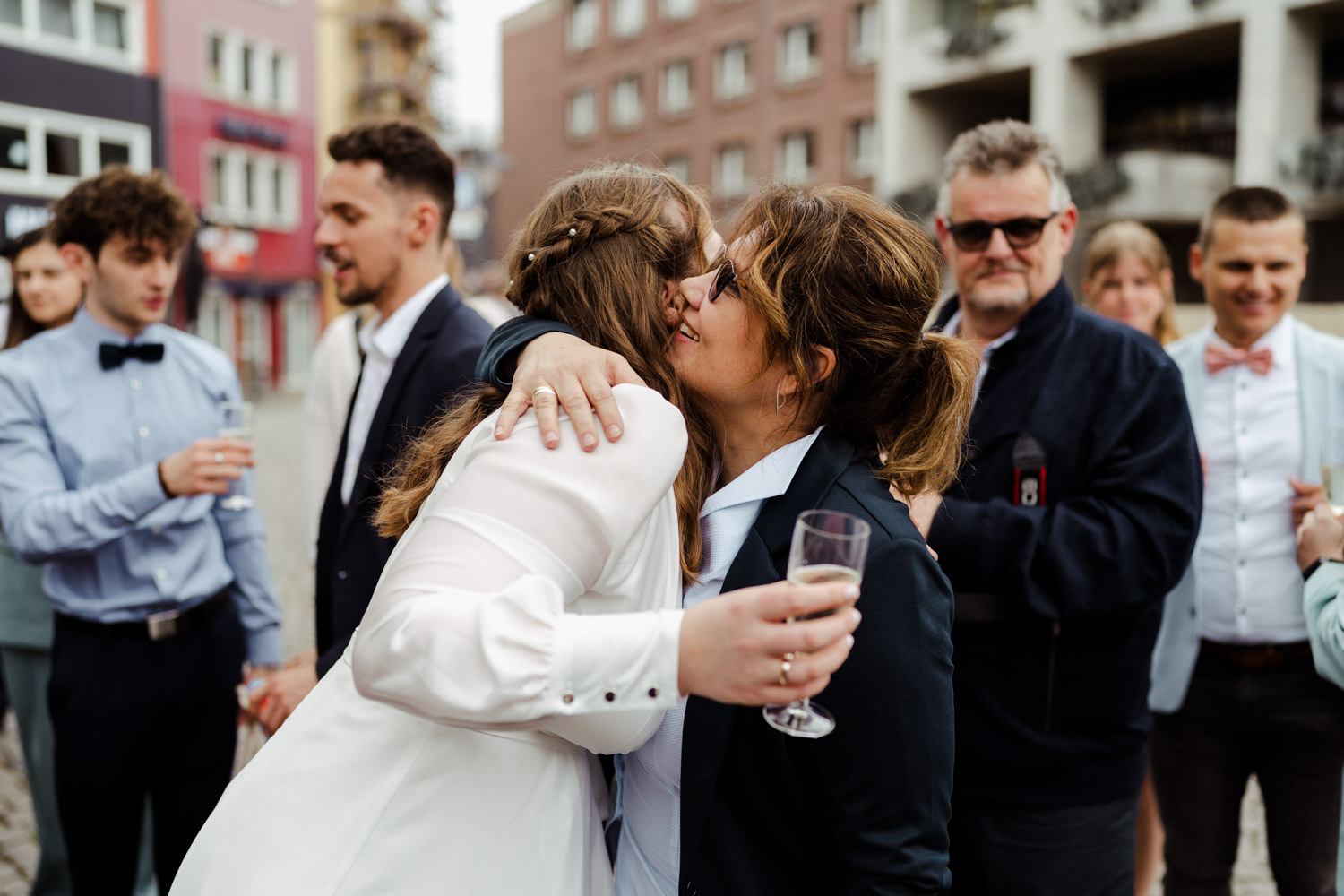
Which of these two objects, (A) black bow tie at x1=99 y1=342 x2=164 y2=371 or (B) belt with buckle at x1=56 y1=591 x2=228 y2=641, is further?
(A) black bow tie at x1=99 y1=342 x2=164 y2=371

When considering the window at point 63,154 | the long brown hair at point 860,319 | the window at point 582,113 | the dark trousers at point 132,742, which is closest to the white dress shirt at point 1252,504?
the long brown hair at point 860,319

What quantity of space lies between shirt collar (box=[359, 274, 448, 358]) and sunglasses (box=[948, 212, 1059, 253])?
5.16 feet

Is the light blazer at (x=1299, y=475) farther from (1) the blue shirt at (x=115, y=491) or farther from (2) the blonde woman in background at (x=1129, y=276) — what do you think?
(1) the blue shirt at (x=115, y=491)

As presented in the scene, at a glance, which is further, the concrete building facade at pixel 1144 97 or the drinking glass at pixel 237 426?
the concrete building facade at pixel 1144 97

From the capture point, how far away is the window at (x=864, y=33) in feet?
86.2

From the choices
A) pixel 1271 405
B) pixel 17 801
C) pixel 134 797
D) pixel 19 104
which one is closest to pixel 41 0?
pixel 19 104

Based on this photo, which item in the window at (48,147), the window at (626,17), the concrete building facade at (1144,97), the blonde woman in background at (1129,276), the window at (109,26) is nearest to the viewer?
the blonde woman in background at (1129,276)

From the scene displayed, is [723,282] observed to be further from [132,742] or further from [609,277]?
[132,742]

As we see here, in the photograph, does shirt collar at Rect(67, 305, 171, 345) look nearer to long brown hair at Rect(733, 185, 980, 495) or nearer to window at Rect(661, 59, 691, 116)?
long brown hair at Rect(733, 185, 980, 495)

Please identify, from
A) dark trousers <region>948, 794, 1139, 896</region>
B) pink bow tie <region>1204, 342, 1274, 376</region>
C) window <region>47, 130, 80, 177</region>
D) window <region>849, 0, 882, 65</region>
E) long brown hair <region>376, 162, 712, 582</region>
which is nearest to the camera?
long brown hair <region>376, 162, 712, 582</region>

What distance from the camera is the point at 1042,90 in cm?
1978

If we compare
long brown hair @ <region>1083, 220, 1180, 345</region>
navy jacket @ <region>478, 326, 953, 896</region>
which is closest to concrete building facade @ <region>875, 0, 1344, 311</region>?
long brown hair @ <region>1083, 220, 1180, 345</region>

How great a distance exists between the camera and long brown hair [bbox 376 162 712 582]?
5.45 feet

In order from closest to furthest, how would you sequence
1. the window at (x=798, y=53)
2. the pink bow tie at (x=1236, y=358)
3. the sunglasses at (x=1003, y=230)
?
the sunglasses at (x=1003, y=230), the pink bow tie at (x=1236, y=358), the window at (x=798, y=53)
